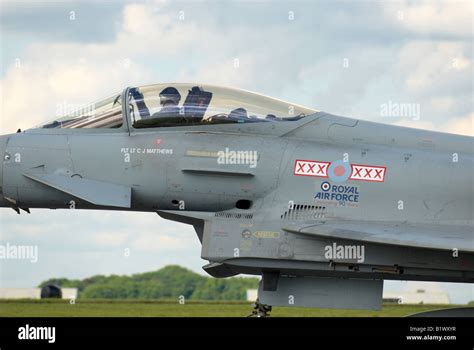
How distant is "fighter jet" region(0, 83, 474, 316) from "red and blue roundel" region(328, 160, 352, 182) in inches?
0.6

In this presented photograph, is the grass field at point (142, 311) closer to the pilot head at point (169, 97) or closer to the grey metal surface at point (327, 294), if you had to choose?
the grey metal surface at point (327, 294)

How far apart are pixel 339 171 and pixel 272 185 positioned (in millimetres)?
1074

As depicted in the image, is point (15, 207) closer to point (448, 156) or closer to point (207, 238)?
point (207, 238)

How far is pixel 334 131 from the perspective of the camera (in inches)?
666

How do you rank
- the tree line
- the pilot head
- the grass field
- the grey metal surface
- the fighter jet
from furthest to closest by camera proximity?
the tree line, the grass field, the pilot head, the grey metal surface, the fighter jet

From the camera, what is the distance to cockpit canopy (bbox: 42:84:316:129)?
17.0m

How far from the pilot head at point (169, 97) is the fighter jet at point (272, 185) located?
0.02 m

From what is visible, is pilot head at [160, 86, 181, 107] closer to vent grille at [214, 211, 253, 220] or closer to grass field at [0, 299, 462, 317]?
vent grille at [214, 211, 253, 220]

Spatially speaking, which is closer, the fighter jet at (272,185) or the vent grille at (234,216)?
the fighter jet at (272,185)

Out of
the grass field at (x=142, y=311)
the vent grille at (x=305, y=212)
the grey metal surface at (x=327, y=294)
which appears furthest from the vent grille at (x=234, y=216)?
the grass field at (x=142, y=311)

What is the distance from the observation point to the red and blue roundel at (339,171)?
1638 centimetres

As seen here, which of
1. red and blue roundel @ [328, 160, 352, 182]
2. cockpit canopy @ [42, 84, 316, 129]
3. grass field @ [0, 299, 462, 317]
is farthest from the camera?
grass field @ [0, 299, 462, 317]

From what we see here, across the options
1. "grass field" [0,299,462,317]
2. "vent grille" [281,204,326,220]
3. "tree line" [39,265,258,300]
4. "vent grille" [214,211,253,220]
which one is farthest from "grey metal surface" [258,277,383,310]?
"tree line" [39,265,258,300]
